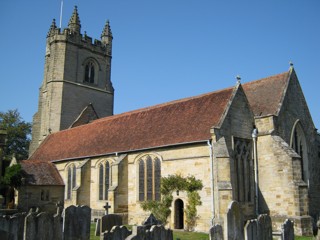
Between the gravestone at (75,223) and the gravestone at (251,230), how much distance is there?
4234 mm

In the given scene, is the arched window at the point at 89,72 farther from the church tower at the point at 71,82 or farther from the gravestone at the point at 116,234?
the gravestone at the point at 116,234

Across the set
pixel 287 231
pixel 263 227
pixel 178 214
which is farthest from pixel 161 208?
pixel 263 227

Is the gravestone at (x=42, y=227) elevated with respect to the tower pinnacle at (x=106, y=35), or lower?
lower

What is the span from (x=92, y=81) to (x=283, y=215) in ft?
97.1

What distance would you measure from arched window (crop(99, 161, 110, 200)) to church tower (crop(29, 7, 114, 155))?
1352cm

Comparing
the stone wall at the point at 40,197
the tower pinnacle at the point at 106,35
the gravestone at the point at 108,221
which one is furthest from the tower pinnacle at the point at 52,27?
the gravestone at the point at 108,221

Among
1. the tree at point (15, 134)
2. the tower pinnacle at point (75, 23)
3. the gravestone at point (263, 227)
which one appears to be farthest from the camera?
the tree at point (15, 134)

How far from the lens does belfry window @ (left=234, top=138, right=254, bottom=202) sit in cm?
2122

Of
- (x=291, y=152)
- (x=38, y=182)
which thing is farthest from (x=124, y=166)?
A: (x=291, y=152)

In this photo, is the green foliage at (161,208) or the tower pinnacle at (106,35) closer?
the green foliage at (161,208)

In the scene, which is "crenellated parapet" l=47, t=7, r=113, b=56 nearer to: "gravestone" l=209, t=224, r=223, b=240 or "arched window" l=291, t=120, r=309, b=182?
"arched window" l=291, t=120, r=309, b=182

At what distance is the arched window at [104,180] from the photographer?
88.4 ft

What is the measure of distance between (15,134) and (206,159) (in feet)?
140

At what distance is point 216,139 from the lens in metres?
20.2
